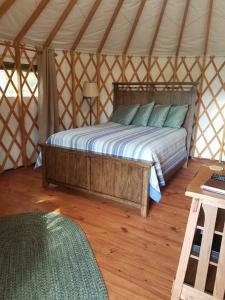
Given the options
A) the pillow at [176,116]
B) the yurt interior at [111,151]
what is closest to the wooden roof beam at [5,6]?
the yurt interior at [111,151]

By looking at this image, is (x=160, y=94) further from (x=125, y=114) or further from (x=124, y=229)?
(x=124, y=229)

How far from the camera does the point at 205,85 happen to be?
4270 mm

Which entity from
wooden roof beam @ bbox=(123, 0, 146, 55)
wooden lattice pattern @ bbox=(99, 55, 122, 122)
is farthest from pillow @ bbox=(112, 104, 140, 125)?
wooden roof beam @ bbox=(123, 0, 146, 55)

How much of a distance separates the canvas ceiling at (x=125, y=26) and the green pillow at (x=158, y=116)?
114cm

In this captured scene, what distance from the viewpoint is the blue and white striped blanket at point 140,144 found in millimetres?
2471

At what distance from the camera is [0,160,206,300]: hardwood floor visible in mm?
1661

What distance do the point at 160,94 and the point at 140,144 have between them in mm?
1897

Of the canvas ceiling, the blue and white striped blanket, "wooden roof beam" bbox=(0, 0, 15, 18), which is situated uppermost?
the canvas ceiling

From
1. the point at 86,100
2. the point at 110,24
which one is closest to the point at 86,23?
the point at 110,24

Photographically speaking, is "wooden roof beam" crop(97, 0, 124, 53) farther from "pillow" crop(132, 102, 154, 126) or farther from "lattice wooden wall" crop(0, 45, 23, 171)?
"lattice wooden wall" crop(0, 45, 23, 171)

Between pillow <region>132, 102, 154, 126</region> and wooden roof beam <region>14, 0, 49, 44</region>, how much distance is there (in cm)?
197

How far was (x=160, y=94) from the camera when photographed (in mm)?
4191

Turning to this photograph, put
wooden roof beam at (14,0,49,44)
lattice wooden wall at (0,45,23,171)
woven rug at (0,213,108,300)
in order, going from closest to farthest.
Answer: woven rug at (0,213,108,300) < wooden roof beam at (14,0,49,44) < lattice wooden wall at (0,45,23,171)

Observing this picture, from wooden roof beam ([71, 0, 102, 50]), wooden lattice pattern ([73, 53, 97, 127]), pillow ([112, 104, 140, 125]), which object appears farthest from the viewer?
wooden lattice pattern ([73, 53, 97, 127])
